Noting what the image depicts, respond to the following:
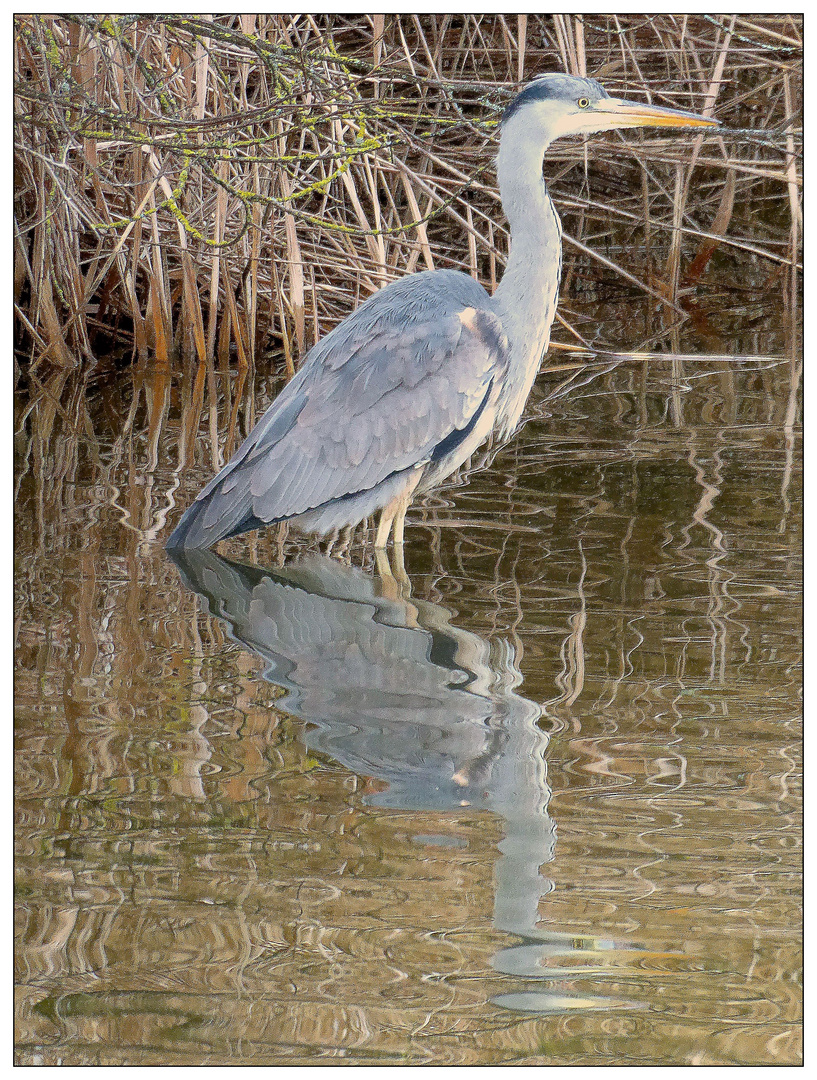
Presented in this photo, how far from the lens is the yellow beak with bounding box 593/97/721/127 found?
4.57 m

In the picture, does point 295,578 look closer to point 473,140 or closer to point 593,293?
point 473,140

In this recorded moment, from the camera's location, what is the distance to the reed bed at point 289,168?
6.39 metres

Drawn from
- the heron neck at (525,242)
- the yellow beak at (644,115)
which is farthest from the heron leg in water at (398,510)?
the yellow beak at (644,115)

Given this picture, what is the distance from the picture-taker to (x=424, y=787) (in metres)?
2.85

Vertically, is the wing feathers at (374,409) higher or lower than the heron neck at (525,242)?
lower

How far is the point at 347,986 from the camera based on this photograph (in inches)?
83.4

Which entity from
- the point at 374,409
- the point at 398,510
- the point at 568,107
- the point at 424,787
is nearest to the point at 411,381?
the point at 374,409

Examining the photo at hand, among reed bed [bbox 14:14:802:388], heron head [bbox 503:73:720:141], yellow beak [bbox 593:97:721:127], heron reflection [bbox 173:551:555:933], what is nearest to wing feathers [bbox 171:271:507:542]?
heron reflection [bbox 173:551:555:933]

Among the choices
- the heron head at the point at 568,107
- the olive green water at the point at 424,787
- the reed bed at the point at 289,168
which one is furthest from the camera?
→ the reed bed at the point at 289,168

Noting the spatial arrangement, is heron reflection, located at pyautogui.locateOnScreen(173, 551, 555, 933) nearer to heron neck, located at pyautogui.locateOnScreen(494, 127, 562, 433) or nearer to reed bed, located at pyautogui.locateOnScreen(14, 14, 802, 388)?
heron neck, located at pyautogui.locateOnScreen(494, 127, 562, 433)

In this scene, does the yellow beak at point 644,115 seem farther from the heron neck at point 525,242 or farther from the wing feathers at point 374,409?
the wing feathers at point 374,409
